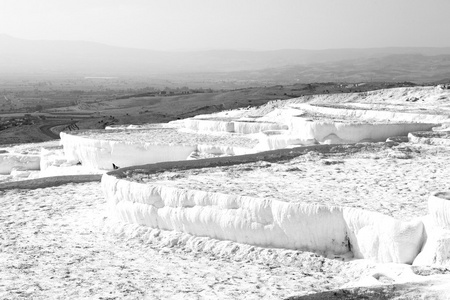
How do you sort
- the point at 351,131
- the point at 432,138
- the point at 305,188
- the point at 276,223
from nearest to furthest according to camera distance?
the point at 276,223, the point at 305,188, the point at 432,138, the point at 351,131

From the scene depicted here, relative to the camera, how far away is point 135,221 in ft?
33.0

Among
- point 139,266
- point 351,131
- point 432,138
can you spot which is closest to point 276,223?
point 139,266

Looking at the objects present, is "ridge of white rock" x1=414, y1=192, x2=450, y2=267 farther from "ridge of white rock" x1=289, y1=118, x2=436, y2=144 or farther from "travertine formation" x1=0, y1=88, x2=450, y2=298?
"ridge of white rock" x1=289, y1=118, x2=436, y2=144

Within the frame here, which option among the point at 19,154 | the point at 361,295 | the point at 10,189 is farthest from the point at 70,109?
the point at 361,295

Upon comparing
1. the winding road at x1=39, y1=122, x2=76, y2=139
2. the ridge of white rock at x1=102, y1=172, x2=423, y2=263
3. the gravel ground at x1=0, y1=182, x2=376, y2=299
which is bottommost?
the winding road at x1=39, y1=122, x2=76, y2=139

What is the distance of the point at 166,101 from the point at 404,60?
136 meters

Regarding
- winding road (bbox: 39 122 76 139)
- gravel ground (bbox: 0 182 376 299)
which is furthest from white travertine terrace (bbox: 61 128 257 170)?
winding road (bbox: 39 122 76 139)

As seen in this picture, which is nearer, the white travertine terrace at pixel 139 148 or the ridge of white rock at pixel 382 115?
the white travertine terrace at pixel 139 148

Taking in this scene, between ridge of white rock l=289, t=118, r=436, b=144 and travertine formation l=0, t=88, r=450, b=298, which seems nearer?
travertine formation l=0, t=88, r=450, b=298

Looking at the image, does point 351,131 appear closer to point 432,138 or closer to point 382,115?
point 432,138

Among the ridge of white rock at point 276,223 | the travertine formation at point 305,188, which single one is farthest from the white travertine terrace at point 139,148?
the ridge of white rock at point 276,223

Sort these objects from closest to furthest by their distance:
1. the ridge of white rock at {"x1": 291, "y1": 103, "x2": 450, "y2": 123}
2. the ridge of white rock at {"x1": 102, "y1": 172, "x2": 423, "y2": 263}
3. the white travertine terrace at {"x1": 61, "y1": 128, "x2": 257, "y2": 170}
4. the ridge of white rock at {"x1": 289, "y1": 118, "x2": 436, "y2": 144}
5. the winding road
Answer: the ridge of white rock at {"x1": 102, "y1": 172, "x2": 423, "y2": 263}
the ridge of white rock at {"x1": 289, "y1": 118, "x2": 436, "y2": 144}
the white travertine terrace at {"x1": 61, "y1": 128, "x2": 257, "y2": 170}
the ridge of white rock at {"x1": 291, "y1": 103, "x2": 450, "y2": 123}
the winding road

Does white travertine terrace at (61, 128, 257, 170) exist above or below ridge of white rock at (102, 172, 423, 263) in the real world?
below

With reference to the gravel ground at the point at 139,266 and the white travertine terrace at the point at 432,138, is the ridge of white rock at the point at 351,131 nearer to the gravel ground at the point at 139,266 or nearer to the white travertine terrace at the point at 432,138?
the white travertine terrace at the point at 432,138
